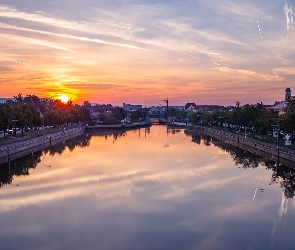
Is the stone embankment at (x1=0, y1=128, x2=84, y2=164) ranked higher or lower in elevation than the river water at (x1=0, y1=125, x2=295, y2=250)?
higher

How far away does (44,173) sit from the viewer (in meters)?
25.2

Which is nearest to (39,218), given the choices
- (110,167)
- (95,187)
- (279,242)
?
(95,187)

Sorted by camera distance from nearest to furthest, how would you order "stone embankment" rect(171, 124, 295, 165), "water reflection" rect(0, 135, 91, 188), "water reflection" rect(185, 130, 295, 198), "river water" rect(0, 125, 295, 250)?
1. "river water" rect(0, 125, 295, 250)
2. "water reflection" rect(185, 130, 295, 198)
3. "water reflection" rect(0, 135, 91, 188)
4. "stone embankment" rect(171, 124, 295, 165)

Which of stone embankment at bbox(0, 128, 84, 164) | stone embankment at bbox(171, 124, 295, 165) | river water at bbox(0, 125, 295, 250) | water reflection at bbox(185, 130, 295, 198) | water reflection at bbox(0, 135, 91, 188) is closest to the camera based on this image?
river water at bbox(0, 125, 295, 250)

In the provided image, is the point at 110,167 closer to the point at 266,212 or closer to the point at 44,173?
the point at 44,173

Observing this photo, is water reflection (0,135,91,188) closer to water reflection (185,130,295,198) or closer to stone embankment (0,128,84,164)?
stone embankment (0,128,84,164)

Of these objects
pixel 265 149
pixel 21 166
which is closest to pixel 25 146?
pixel 21 166

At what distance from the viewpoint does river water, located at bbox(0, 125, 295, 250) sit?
12695 millimetres

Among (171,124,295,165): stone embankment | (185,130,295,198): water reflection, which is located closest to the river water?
(185,130,295,198): water reflection

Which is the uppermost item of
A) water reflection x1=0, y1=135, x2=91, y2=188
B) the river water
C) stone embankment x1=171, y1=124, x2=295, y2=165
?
stone embankment x1=171, y1=124, x2=295, y2=165

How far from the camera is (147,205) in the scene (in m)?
16.7

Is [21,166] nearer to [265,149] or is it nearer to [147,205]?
[147,205]

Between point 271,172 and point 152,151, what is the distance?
1518cm

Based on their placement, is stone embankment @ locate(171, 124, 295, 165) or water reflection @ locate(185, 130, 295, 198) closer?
water reflection @ locate(185, 130, 295, 198)
